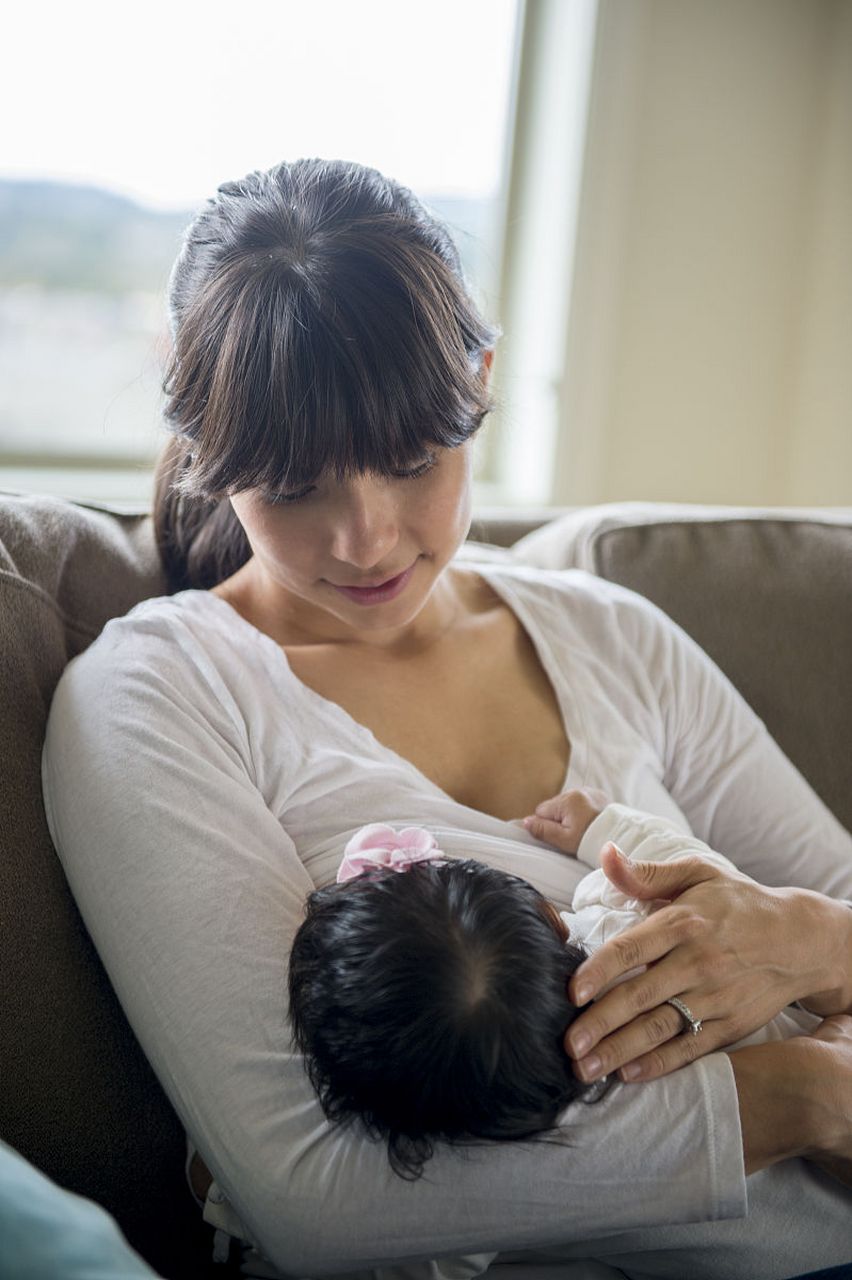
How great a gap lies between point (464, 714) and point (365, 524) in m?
0.32

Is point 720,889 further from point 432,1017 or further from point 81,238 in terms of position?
point 81,238

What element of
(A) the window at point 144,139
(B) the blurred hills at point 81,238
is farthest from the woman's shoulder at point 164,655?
(B) the blurred hills at point 81,238

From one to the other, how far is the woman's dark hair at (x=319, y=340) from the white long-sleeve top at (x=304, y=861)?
24 cm

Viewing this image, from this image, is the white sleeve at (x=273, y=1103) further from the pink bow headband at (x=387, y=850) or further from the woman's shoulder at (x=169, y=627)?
the woman's shoulder at (x=169, y=627)

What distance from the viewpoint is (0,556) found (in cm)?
128

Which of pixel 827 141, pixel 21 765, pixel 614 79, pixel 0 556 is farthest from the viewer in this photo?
pixel 827 141

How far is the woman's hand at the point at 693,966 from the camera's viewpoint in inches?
37.6

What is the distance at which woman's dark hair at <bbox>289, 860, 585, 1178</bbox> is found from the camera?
2.94 feet

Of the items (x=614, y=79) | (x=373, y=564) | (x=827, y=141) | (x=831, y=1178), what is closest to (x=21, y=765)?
(x=373, y=564)

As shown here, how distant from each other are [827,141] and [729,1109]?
2.55m

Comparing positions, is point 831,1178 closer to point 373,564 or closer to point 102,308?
point 373,564

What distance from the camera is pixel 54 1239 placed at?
574 millimetres

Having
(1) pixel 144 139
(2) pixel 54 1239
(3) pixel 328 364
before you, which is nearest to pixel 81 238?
(1) pixel 144 139

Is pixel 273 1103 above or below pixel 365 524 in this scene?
below
